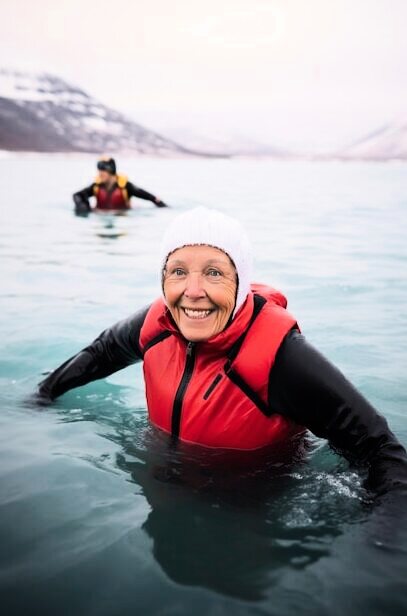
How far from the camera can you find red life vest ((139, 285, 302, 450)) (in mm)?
2936

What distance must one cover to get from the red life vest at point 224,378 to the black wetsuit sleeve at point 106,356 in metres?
0.26

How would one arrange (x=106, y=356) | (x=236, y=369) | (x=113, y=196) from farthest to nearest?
(x=113, y=196), (x=106, y=356), (x=236, y=369)

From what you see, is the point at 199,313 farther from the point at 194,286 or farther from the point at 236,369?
the point at 236,369

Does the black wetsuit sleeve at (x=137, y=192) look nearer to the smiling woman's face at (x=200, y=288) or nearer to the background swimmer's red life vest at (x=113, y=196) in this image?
the background swimmer's red life vest at (x=113, y=196)

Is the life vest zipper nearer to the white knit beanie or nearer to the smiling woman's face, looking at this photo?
the smiling woman's face

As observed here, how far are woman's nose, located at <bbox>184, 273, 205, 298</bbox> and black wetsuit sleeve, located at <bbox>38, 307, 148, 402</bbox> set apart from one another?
0.73 m

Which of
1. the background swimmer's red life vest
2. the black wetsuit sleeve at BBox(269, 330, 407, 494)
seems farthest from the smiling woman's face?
the background swimmer's red life vest

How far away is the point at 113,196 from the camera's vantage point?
15.7 metres

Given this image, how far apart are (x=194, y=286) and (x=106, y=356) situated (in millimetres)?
1101

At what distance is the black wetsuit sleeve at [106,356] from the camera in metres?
3.58

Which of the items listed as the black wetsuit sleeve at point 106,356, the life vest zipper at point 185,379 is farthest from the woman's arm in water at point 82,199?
the life vest zipper at point 185,379

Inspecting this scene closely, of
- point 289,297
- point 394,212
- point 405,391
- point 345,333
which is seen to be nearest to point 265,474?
point 405,391

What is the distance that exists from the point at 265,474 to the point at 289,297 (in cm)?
506

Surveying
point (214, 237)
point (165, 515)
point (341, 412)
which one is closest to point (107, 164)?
point (214, 237)
